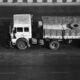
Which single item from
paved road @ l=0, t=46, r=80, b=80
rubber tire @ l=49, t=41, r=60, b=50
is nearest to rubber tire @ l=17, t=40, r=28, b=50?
paved road @ l=0, t=46, r=80, b=80

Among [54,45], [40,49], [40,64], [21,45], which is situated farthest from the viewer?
[40,49]

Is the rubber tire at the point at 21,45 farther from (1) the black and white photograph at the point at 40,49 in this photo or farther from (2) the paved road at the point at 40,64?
(2) the paved road at the point at 40,64

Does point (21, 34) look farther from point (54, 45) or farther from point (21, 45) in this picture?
point (54, 45)

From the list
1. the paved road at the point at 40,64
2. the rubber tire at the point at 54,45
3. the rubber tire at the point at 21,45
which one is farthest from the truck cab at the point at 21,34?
the rubber tire at the point at 54,45

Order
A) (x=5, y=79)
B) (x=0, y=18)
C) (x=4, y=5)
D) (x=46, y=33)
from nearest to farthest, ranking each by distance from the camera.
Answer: (x=5, y=79)
(x=46, y=33)
(x=0, y=18)
(x=4, y=5)

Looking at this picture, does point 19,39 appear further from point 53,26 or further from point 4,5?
point 4,5

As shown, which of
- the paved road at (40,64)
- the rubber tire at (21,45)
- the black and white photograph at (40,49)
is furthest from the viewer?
the rubber tire at (21,45)

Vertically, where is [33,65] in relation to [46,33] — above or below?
Answer: below

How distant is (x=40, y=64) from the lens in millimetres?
19500

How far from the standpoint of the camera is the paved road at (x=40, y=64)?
17883 mm

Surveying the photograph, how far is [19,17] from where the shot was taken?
2264 cm

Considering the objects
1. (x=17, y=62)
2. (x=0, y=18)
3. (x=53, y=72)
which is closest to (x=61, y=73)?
(x=53, y=72)

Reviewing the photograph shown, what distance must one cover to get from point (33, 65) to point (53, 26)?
4376 millimetres

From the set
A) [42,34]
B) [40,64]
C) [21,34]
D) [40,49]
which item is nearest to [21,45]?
[21,34]
